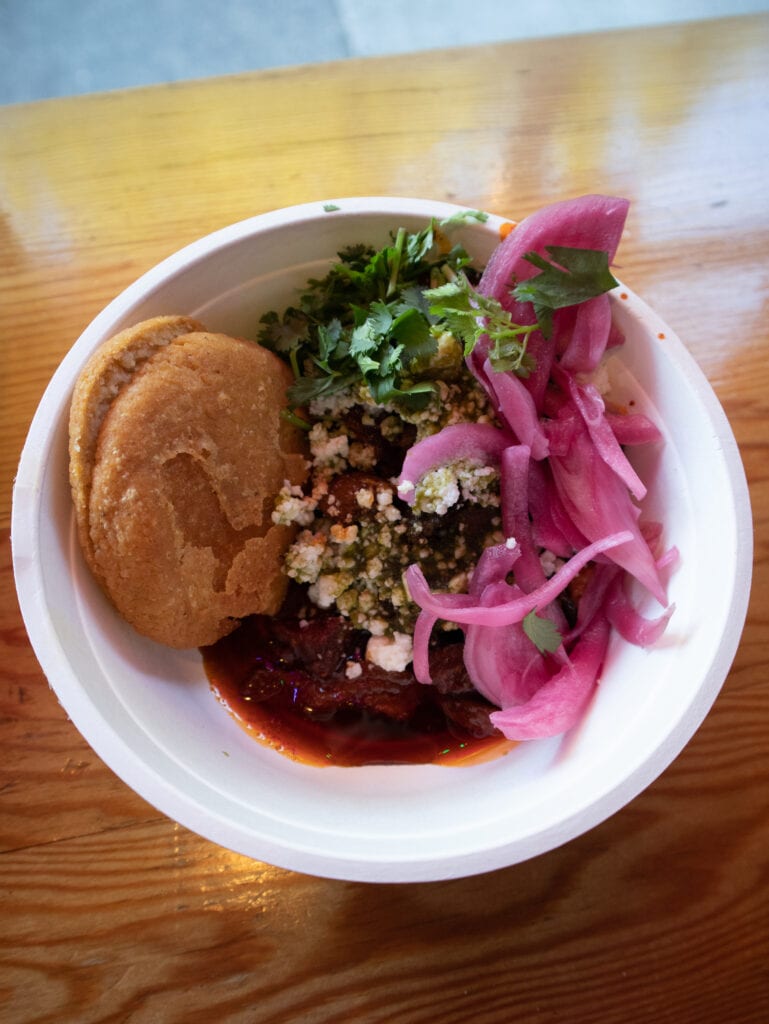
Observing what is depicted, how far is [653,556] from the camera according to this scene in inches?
59.0

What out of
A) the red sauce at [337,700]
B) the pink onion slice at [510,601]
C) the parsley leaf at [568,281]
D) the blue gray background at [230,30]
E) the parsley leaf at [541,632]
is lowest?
the red sauce at [337,700]

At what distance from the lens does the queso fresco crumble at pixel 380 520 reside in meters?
1.51

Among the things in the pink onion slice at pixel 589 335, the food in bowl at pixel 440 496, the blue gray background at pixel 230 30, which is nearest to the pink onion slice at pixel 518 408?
the food in bowl at pixel 440 496

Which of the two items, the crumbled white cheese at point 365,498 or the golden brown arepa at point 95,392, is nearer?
the golden brown arepa at point 95,392

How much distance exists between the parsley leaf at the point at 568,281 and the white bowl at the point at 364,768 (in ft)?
0.30

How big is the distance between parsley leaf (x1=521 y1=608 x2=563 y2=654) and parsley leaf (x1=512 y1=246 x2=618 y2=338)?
0.62 metres

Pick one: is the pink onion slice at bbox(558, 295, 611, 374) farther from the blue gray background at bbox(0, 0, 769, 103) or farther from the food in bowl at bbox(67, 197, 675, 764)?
the blue gray background at bbox(0, 0, 769, 103)

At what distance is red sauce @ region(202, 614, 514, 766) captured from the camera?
1608 mm

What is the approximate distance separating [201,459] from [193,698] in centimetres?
54

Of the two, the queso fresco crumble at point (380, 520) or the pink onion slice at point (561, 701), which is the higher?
the queso fresco crumble at point (380, 520)

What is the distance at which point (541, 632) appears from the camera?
146 centimetres

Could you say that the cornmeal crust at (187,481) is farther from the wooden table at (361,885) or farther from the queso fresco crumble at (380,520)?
the wooden table at (361,885)

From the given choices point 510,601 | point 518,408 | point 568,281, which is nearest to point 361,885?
point 510,601

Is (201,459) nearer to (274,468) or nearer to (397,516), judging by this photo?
(274,468)
